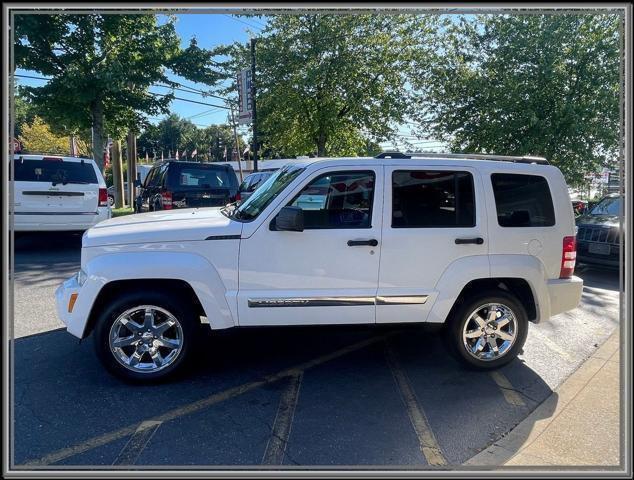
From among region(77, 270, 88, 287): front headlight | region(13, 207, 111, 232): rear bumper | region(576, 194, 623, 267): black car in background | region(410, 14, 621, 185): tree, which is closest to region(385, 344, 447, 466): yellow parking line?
region(77, 270, 88, 287): front headlight

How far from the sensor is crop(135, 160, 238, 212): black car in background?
10.0 metres

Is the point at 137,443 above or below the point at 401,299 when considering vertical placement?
below

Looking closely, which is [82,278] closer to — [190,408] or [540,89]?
[190,408]

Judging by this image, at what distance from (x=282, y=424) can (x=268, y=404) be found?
0.31 meters

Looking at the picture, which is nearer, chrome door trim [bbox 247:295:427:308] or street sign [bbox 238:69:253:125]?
chrome door trim [bbox 247:295:427:308]

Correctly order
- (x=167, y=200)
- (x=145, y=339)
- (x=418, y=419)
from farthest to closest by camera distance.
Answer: (x=167, y=200)
(x=145, y=339)
(x=418, y=419)

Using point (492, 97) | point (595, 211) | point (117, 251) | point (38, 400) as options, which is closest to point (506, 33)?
point (492, 97)

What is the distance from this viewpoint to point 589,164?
14141 mm

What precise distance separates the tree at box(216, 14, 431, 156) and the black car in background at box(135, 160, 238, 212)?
6605mm

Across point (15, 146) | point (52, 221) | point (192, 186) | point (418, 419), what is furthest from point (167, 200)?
point (418, 419)

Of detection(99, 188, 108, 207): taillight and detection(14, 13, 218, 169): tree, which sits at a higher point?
detection(14, 13, 218, 169): tree

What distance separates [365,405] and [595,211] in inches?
342

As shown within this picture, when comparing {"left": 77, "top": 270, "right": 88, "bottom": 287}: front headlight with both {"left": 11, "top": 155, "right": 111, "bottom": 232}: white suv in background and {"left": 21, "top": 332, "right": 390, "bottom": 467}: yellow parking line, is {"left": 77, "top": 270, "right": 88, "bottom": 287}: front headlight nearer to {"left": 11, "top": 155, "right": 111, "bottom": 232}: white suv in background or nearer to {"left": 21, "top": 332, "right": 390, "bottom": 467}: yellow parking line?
{"left": 21, "top": 332, "right": 390, "bottom": 467}: yellow parking line

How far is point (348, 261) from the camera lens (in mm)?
3900
